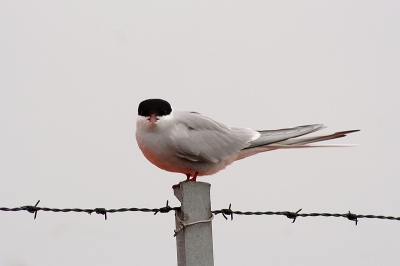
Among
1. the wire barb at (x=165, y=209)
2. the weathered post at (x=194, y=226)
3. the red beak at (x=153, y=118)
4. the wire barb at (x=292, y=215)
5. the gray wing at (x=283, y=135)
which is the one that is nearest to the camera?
the weathered post at (x=194, y=226)

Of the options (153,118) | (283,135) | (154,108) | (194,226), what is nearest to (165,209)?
(194,226)

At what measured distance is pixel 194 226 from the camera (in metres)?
4.68

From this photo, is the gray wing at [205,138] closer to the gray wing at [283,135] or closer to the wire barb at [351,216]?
the gray wing at [283,135]

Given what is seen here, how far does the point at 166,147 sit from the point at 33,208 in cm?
163

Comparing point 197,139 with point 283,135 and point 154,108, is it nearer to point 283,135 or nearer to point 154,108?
point 154,108

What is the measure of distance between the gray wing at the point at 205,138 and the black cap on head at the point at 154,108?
18 cm

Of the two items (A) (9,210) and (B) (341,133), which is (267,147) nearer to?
(B) (341,133)

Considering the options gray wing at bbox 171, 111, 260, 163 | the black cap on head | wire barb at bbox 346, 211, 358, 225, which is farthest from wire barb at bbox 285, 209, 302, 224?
the black cap on head

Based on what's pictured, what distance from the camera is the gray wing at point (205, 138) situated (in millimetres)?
6398

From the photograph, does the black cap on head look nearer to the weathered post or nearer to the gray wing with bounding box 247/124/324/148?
the gray wing with bounding box 247/124/324/148

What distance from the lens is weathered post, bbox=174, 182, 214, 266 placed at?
4629 millimetres

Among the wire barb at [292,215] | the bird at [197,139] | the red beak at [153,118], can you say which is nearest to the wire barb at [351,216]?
the wire barb at [292,215]

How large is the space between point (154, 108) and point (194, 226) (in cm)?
195

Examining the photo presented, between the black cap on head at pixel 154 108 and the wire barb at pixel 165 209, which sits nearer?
the wire barb at pixel 165 209
